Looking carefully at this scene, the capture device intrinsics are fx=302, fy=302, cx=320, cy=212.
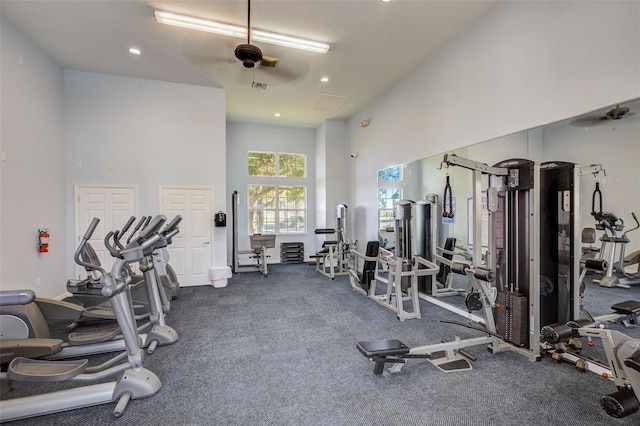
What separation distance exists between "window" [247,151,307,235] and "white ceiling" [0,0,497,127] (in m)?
3.06

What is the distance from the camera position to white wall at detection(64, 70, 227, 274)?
18.1ft

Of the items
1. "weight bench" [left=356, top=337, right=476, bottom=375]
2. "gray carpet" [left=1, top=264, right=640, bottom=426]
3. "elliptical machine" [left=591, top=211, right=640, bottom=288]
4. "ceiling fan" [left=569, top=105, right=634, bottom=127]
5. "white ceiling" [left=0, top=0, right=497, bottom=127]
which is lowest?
"gray carpet" [left=1, top=264, right=640, bottom=426]

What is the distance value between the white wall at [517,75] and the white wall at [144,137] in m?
3.83

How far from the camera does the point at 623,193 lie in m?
2.62

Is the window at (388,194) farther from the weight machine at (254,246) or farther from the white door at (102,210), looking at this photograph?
the white door at (102,210)

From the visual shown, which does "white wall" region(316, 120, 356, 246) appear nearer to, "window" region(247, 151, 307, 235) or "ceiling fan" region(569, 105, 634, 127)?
"window" region(247, 151, 307, 235)

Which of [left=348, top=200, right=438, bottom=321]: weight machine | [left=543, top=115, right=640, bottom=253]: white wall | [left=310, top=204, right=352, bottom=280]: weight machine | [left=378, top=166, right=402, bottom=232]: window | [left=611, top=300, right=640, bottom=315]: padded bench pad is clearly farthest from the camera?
[left=310, top=204, right=352, bottom=280]: weight machine

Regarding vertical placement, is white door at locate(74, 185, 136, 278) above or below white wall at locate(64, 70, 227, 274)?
below

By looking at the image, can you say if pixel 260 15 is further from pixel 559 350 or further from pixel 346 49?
pixel 559 350

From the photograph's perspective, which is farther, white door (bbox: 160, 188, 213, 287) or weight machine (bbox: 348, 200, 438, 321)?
white door (bbox: 160, 188, 213, 287)

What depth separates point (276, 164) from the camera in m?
8.88

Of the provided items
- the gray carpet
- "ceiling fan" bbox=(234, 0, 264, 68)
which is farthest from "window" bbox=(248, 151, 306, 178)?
"ceiling fan" bbox=(234, 0, 264, 68)

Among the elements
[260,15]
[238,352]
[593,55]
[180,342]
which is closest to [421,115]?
[593,55]

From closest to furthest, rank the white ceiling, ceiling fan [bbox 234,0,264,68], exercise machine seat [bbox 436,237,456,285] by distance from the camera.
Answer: ceiling fan [bbox 234,0,264,68], the white ceiling, exercise machine seat [bbox 436,237,456,285]
